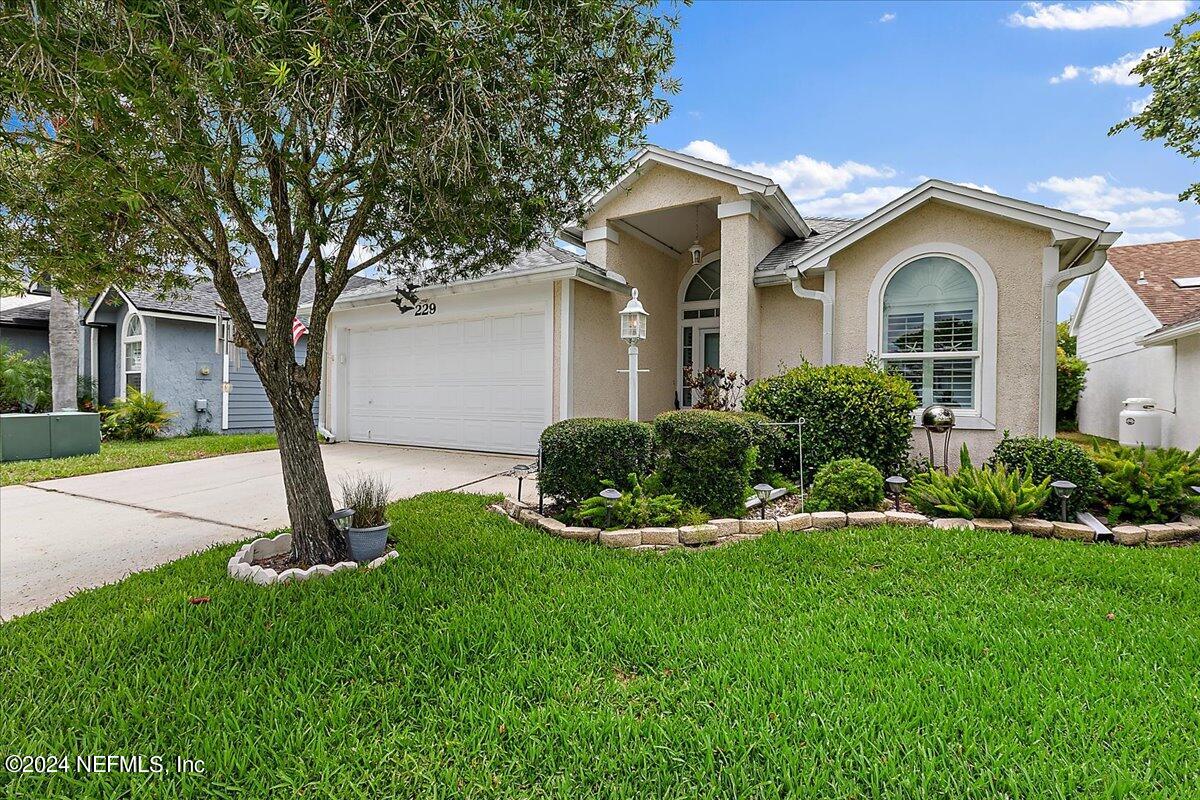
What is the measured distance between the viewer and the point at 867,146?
9484mm

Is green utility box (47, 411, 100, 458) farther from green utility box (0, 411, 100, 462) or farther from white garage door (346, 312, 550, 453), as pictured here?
white garage door (346, 312, 550, 453)

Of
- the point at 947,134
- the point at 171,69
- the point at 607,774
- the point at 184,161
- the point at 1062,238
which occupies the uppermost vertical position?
the point at 947,134

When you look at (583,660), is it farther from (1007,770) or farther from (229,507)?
(229,507)

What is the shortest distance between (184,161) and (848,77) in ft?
28.2

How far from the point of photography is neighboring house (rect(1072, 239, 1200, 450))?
963cm

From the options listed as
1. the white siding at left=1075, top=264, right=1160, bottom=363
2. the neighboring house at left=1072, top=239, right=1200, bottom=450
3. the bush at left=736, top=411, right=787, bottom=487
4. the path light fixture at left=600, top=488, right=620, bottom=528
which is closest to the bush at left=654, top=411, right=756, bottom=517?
the bush at left=736, top=411, right=787, bottom=487

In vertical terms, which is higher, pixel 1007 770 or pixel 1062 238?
pixel 1062 238

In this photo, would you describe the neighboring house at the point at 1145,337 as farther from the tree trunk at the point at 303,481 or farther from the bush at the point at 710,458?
the tree trunk at the point at 303,481

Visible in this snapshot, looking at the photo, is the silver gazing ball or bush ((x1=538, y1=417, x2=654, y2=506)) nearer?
bush ((x1=538, y1=417, x2=654, y2=506))

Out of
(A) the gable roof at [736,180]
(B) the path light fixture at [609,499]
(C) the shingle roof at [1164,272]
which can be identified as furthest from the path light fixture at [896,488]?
(C) the shingle roof at [1164,272]

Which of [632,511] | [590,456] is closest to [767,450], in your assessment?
[632,511]

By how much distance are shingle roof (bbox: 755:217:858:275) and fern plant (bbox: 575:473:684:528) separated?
4873 millimetres

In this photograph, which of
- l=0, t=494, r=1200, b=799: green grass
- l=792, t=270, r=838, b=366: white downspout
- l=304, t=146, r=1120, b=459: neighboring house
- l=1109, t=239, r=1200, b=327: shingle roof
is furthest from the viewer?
l=1109, t=239, r=1200, b=327: shingle roof

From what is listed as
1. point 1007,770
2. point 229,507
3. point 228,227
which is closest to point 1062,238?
point 1007,770
